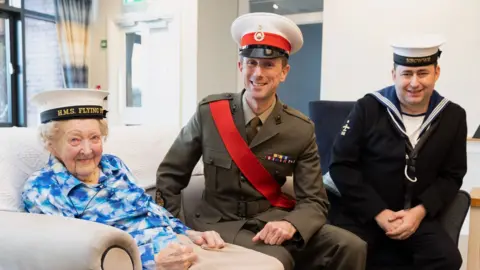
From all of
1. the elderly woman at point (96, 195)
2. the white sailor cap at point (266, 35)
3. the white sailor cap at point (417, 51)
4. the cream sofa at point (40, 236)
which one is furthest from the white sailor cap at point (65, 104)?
the white sailor cap at point (417, 51)

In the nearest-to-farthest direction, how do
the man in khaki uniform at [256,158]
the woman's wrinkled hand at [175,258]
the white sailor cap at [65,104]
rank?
the woman's wrinkled hand at [175,258], the white sailor cap at [65,104], the man in khaki uniform at [256,158]

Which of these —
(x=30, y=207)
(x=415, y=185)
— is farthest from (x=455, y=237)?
(x=30, y=207)

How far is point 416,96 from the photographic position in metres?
1.73

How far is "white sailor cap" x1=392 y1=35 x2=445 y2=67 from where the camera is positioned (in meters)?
1.69

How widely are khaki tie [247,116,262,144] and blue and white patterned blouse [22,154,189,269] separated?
0.41 meters

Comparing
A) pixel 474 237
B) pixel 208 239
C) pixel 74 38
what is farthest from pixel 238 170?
pixel 74 38

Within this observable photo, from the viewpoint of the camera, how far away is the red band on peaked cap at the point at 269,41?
155cm

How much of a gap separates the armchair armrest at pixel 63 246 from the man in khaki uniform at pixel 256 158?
50 centimetres

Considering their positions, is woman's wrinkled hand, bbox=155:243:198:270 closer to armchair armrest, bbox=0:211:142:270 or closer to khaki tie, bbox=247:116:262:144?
armchair armrest, bbox=0:211:142:270

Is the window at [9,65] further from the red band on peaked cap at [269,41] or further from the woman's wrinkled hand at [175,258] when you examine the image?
the woman's wrinkled hand at [175,258]

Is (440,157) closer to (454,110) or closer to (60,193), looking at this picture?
(454,110)

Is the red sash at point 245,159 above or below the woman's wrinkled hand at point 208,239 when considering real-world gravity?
above

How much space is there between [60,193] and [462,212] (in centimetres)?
146

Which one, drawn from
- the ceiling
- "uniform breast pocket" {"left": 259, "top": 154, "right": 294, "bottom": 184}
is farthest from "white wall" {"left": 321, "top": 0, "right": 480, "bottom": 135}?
"uniform breast pocket" {"left": 259, "top": 154, "right": 294, "bottom": 184}
